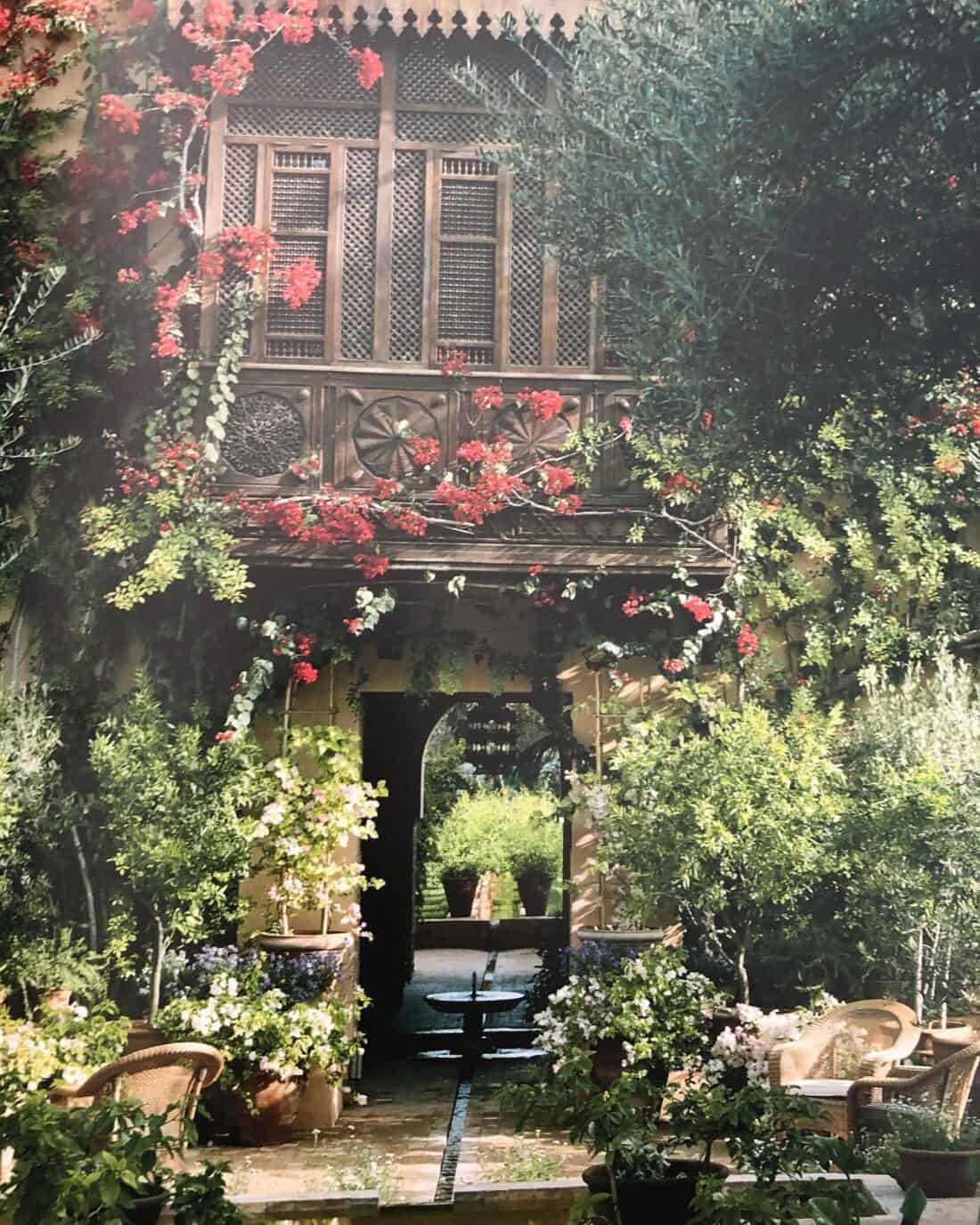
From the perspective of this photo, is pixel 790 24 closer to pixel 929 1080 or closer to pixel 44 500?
pixel 929 1080

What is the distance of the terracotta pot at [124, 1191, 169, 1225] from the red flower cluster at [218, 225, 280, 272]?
478 cm

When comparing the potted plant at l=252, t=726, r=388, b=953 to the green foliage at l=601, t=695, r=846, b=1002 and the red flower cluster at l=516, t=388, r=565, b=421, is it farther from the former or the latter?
the red flower cluster at l=516, t=388, r=565, b=421

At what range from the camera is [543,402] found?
706cm

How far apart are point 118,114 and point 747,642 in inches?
161

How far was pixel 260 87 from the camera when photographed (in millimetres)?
7281

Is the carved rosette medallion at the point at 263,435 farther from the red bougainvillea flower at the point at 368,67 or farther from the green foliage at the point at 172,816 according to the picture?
the red bougainvillea flower at the point at 368,67

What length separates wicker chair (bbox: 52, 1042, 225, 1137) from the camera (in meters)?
5.28

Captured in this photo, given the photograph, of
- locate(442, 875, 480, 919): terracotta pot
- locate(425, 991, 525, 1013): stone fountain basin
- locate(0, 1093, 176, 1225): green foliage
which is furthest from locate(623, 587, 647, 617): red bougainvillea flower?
locate(442, 875, 480, 919): terracotta pot

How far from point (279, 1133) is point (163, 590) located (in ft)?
8.69

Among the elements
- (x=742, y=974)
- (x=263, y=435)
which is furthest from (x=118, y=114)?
(x=742, y=974)

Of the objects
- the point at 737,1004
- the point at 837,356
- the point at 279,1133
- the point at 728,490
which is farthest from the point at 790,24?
the point at 279,1133

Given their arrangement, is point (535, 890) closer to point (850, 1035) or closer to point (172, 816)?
point (172, 816)

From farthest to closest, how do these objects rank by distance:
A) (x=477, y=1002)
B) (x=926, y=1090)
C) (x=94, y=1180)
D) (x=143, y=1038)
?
(x=477, y=1002) → (x=143, y=1038) → (x=926, y=1090) → (x=94, y=1180)

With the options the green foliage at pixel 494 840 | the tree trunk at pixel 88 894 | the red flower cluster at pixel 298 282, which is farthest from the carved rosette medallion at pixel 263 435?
the green foliage at pixel 494 840
